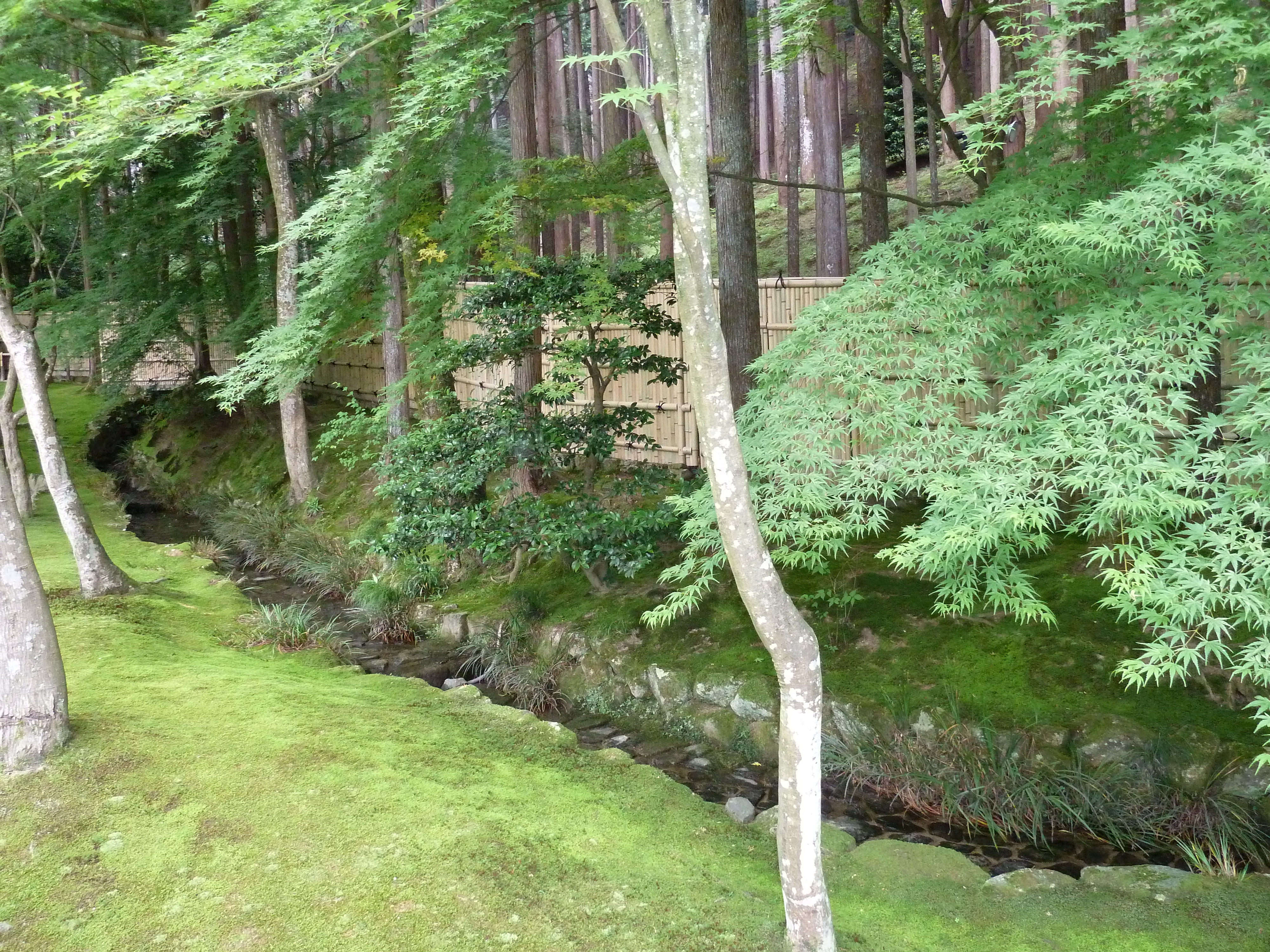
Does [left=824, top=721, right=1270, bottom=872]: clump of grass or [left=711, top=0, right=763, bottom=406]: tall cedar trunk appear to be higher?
[left=711, top=0, right=763, bottom=406]: tall cedar trunk

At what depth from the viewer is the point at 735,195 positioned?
8289mm

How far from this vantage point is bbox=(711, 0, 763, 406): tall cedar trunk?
26.3ft

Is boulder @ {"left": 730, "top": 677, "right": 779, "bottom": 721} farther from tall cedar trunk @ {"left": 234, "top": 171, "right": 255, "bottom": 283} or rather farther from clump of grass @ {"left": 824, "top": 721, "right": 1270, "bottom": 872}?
tall cedar trunk @ {"left": 234, "top": 171, "right": 255, "bottom": 283}

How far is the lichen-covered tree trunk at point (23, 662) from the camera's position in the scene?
18.2ft

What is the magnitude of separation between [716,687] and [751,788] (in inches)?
41.5

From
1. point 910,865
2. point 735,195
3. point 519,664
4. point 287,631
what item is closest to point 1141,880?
point 910,865

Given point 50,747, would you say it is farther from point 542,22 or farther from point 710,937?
point 542,22

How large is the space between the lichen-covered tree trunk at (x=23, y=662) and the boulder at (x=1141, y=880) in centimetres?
589

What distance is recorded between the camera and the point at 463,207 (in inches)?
321

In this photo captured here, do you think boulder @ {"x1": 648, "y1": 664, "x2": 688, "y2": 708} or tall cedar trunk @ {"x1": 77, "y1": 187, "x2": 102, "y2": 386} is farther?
tall cedar trunk @ {"x1": 77, "y1": 187, "x2": 102, "y2": 386}

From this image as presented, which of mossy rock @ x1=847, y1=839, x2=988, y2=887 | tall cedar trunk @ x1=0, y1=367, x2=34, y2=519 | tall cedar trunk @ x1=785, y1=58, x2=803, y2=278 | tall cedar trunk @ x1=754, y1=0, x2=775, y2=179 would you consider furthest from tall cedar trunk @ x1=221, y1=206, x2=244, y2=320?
mossy rock @ x1=847, y1=839, x2=988, y2=887

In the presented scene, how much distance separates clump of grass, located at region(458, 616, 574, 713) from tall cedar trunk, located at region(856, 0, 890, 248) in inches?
240

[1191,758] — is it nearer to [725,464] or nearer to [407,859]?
[725,464]

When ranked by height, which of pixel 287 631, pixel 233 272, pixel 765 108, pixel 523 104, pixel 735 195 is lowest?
pixel 287 631
